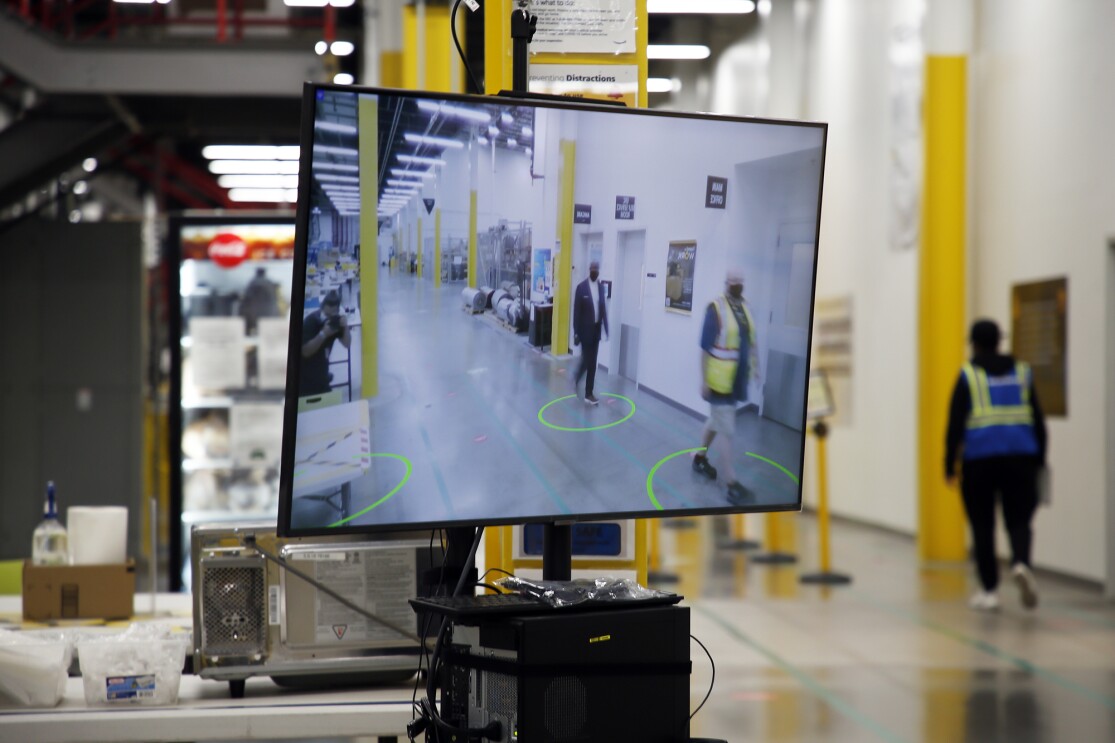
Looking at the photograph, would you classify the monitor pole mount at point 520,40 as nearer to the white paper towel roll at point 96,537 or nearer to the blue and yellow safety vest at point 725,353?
the blue and yellow safety vest at point 725,353

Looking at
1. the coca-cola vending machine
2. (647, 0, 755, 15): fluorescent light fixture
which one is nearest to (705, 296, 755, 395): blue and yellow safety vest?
the coca-cola vending machine

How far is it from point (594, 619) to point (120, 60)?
9.29m

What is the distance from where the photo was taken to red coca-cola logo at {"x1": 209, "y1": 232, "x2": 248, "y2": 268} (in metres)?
6.18

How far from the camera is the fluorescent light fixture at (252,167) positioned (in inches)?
701

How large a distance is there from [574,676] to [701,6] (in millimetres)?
12662

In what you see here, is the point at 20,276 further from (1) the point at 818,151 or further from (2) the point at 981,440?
(1) the point at 818,151

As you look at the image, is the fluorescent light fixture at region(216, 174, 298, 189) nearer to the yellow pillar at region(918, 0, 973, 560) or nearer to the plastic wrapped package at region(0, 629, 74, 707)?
the yellow pillar at region(918, 0, 973, 560)

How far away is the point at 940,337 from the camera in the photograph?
32.7 ft

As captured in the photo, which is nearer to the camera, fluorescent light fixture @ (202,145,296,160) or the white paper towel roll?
the white paper towel roll

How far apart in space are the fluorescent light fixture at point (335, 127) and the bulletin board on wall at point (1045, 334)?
7512mm

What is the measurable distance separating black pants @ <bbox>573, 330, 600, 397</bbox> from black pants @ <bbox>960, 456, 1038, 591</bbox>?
5.93m

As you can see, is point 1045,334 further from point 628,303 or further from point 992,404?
point 628,303

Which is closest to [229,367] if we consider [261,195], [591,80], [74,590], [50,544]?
[50,544]

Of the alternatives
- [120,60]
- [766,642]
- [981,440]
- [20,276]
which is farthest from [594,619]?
[120,60]
